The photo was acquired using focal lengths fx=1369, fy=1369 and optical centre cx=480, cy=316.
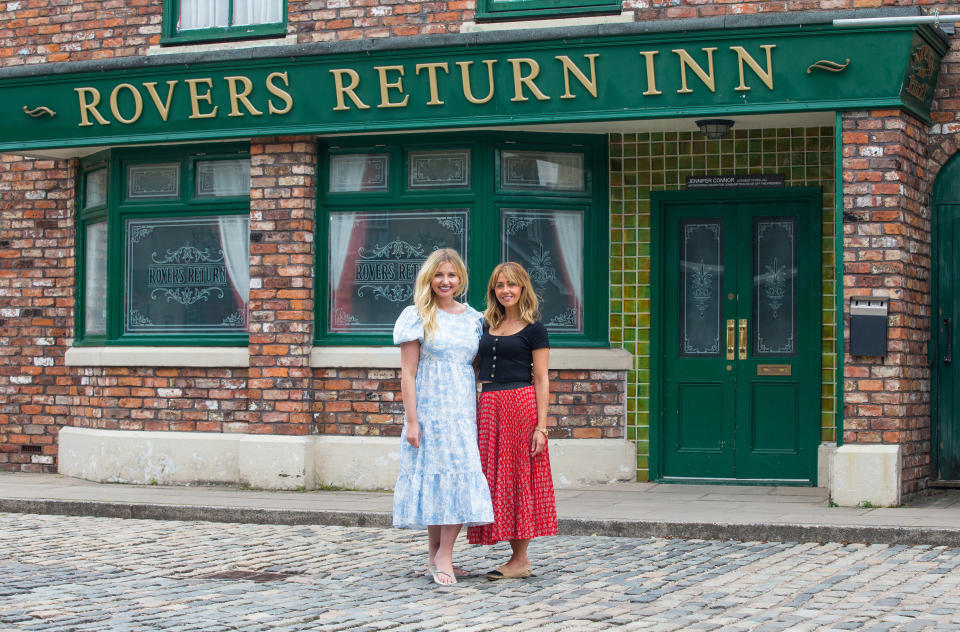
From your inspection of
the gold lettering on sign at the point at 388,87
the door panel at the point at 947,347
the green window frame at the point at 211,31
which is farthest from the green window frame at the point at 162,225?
the door panel at the point at 947,347

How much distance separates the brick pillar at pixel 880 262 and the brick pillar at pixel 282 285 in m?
4.37

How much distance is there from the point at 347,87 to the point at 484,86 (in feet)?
3.79

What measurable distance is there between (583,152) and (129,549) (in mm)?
5086

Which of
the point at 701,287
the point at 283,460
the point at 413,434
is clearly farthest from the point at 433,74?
the point at 413,434

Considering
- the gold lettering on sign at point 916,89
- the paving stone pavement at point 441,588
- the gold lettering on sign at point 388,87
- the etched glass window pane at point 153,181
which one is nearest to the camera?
the paving stone pavement at point 441,588

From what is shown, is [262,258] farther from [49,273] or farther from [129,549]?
[129,549]

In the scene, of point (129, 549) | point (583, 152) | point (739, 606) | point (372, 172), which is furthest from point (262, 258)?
point (739, 606)

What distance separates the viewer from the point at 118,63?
11664 mm

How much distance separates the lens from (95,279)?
41.5ft

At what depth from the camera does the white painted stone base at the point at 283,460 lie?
11.2 metres

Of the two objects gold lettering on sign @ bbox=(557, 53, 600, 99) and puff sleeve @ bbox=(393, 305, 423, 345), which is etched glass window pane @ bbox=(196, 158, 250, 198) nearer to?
gold lettering on sign @ bbox=(557, 53, 600, 99)

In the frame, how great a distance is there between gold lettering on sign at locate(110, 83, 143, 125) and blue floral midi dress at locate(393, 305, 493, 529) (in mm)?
5377

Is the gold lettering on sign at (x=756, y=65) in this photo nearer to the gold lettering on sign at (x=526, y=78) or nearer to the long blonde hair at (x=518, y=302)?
the gold lettering on sign at (x=526, y=78)

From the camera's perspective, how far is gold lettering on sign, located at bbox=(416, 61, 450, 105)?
10898 millimetres
